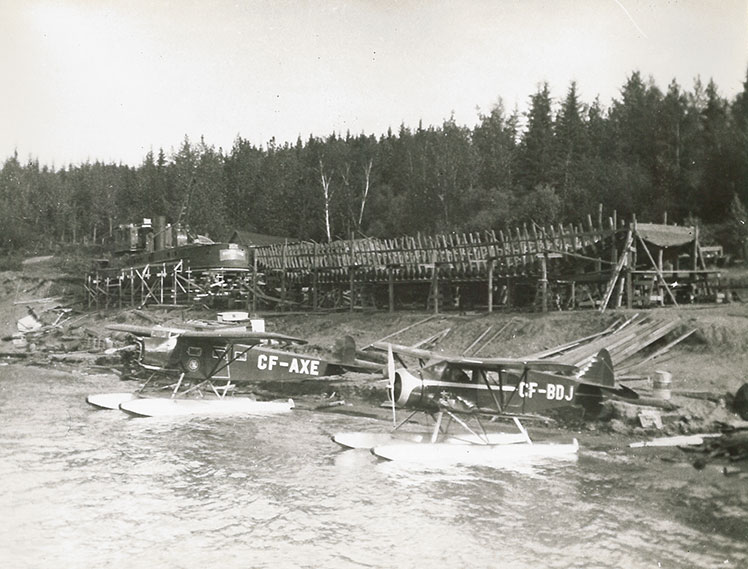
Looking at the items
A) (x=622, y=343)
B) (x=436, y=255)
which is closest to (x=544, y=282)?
(x=622, y=343)

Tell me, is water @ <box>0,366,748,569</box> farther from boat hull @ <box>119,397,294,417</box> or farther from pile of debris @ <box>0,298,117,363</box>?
pile of debris @ <box>0,298,117,363</box>

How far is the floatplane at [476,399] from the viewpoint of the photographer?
12203 millimetres

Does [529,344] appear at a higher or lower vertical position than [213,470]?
higher

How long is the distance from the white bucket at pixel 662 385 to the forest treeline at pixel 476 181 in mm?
25059

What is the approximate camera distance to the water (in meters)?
7.79

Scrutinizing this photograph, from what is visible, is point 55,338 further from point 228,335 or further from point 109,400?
point 228,335

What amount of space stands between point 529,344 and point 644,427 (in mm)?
6417

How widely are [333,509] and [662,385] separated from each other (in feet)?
27.2

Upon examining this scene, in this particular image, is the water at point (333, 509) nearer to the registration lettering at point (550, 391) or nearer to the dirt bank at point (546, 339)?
the registration lettering at point (550, 391)

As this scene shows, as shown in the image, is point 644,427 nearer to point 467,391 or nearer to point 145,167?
point 467,391

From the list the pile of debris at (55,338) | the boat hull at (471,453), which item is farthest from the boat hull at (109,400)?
the pile of debris at (55,338)

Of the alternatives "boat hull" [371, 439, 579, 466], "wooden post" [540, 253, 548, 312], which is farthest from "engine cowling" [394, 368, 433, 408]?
"wooden post" [540, 253, 548, 312]

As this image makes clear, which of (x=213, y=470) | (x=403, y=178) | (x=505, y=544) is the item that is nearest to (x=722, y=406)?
(x=505, y=544)

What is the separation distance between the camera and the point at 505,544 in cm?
818
